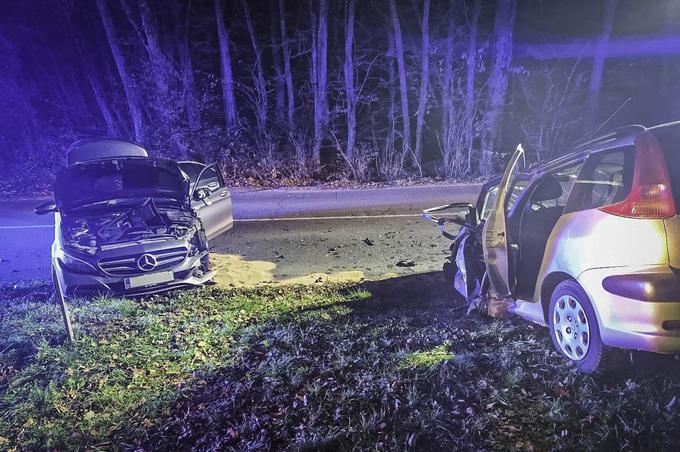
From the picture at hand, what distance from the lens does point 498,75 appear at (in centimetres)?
1381

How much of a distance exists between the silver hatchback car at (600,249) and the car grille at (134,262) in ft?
12.2

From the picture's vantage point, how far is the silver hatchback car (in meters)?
2.60

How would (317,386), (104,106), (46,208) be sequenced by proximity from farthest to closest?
(104,106) < (46,208) < (317,386)

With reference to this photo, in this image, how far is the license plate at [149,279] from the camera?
5.18 m

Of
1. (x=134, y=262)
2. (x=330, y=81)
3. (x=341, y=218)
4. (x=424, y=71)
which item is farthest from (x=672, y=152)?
(x=330, y=81)

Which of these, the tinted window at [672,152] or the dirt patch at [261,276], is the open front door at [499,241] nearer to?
the tinted window at [672,152]

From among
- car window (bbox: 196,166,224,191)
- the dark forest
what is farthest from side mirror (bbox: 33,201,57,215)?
the dark forest

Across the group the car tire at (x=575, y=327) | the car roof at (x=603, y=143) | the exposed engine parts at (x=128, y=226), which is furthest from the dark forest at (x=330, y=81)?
the car tire at (x=575, y=327)

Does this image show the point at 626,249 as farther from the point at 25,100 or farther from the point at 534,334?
the point at 25,100

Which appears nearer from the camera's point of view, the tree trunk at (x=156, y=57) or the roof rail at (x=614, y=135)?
the roof rail at (x=614, y=135)

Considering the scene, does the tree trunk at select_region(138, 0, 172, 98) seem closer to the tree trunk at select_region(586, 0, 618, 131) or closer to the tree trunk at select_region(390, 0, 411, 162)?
the tree trunk at select_region(390, 0, 411, 162)

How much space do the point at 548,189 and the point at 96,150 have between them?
7.57 metres

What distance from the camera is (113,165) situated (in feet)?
21.0

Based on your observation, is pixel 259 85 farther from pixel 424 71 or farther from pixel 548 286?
pixel 548 286
